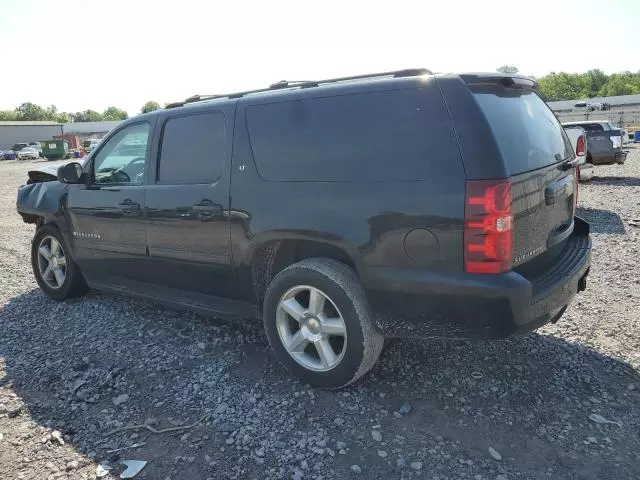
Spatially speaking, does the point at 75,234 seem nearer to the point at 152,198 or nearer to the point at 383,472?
the point at 152,198

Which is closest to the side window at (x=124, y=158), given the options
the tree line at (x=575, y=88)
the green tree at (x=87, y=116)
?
the tree line at (x=575, y=88)

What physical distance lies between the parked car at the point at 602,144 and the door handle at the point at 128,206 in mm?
13444

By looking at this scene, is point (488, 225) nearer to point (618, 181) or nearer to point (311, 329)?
point (311, 329)

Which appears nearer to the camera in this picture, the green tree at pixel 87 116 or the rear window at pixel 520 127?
the rear window at pixel 520 127

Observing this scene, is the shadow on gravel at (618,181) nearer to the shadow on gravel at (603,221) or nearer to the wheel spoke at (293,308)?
the shadow on gravel at (603,221)

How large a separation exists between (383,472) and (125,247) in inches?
119

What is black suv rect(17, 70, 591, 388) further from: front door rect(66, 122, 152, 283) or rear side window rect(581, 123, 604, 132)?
rear side window rect(581, 123, 604, 132)

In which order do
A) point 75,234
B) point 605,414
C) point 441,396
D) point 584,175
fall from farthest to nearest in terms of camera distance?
point 584,175
point 75,234
point 441,396
point 605,414

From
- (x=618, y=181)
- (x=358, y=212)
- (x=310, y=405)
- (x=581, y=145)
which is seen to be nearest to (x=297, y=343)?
(x=310, y=405)

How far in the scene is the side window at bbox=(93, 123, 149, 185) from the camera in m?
4.43

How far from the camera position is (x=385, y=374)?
357 centimetres

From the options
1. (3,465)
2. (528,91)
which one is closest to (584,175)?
(528,91)

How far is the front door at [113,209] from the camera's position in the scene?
14.4 feet

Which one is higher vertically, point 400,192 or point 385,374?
point 400,192
